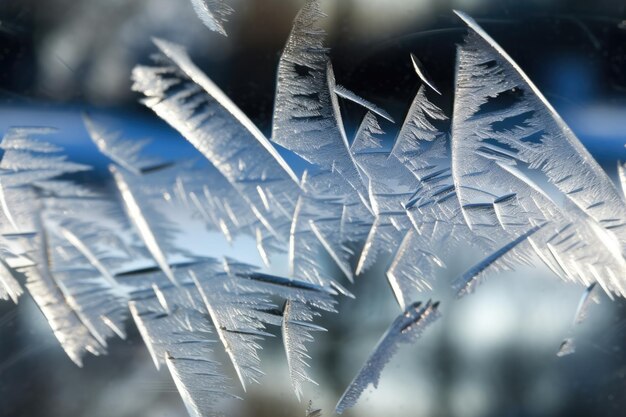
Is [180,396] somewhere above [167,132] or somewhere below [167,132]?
below

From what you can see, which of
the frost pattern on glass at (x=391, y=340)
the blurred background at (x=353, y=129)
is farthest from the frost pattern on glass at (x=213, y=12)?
the frost pattern on glass at (x=391, y=340)

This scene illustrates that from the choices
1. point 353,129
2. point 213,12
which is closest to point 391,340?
point 353,129

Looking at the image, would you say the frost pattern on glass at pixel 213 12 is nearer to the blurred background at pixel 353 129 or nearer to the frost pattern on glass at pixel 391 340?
the blurred background at pixel 353 129

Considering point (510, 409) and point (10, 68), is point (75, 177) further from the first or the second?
point (510, 409)

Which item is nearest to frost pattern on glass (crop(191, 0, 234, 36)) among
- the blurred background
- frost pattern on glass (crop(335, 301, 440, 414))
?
the blurred background

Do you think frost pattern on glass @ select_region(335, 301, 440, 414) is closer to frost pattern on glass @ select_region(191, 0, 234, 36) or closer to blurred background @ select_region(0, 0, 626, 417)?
blurred background @ select_region(0, 0, 626, 417)

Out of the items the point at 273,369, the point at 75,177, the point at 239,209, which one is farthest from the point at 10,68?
the point at 273,369

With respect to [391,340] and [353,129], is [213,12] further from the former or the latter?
[391,340]

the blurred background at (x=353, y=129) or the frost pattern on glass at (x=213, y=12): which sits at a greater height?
the frost pattern on glass at (x=213, y=12)
